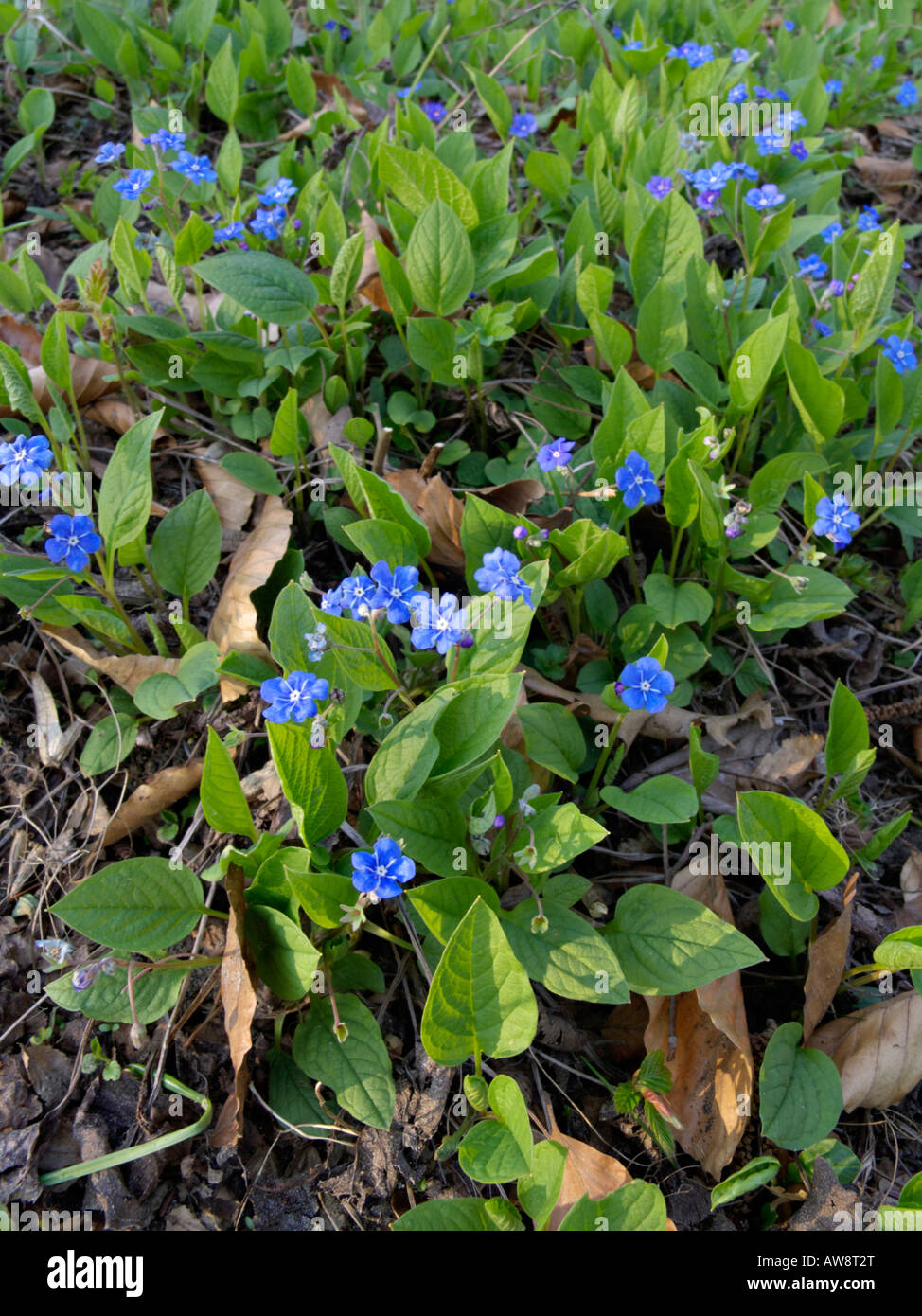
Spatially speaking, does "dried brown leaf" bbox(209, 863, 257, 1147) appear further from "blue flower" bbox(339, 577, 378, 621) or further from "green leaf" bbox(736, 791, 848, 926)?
"green leaf" bbox(736, 791, 848, 926)

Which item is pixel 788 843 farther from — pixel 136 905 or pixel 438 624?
pixel 136 905

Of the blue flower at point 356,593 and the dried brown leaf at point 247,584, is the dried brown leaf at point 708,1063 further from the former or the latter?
the dried brown leaf at point 247,584

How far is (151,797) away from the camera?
7.88ft

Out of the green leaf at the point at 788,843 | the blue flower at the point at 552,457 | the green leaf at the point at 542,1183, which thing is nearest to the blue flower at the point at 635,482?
the blue flower at the point at 552,457

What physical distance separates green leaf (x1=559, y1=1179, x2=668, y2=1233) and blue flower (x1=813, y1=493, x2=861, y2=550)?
1609 millimetres

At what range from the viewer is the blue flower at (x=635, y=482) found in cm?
240

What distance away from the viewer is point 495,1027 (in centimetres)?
184

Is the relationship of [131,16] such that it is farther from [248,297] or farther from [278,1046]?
[278,1046]

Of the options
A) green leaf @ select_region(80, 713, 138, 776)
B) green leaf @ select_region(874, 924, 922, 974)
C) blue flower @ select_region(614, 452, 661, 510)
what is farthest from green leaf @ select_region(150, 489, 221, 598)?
green leaf @ select_region(874, 924, 922, 974)

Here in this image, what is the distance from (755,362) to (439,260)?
970 mm

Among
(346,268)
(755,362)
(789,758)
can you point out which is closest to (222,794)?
(789,758)

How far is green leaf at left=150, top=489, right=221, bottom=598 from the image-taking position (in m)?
2.60

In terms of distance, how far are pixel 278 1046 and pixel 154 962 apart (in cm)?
34

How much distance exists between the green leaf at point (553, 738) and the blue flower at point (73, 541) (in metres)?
1.12
